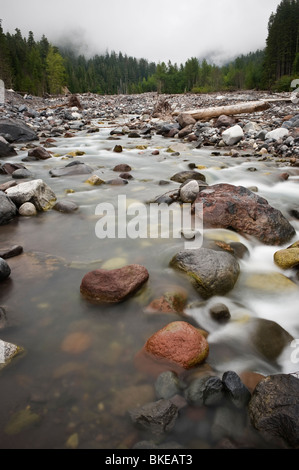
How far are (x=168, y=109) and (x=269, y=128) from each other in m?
9.88

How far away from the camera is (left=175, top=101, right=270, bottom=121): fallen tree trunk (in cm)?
1441

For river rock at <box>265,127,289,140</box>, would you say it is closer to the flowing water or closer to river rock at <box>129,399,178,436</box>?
the flowing water

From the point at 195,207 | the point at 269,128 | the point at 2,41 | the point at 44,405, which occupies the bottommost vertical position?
the point at 44,405

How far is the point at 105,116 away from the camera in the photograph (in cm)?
2544

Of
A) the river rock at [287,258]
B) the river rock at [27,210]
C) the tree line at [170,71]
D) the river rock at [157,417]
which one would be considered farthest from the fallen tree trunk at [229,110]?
the tree line at [170,71]

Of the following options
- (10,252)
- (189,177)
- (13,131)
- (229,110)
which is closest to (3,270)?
(10,252)

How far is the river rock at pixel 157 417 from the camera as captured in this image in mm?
1538

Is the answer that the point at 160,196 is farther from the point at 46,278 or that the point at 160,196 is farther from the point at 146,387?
the point at 146,387

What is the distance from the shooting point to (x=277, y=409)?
59.7 inches

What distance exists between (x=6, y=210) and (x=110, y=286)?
7.86 feet

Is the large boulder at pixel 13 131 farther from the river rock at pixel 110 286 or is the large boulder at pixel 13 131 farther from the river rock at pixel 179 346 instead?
the river rock at pixel 179 346

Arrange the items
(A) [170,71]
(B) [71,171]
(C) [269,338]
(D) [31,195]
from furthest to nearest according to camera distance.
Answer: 1. (A) [170,71]
2. (B) [71,171]
3. (D) [31,195]
4. (C) [269,338]

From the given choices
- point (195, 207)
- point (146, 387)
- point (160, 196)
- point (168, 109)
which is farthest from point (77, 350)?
point (168, 109)

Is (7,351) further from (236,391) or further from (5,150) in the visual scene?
(5,150)
